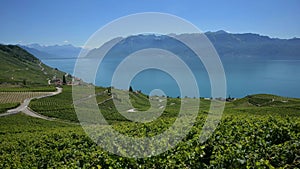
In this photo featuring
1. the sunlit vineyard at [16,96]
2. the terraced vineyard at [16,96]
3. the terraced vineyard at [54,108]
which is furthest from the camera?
the sunlit vineyard at [16,96]

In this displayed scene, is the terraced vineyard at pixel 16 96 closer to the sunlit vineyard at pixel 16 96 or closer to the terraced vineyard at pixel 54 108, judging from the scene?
the sunlit vineyard at pixel 16 96

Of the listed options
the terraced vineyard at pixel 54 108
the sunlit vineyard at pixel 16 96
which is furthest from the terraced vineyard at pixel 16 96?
the terraced vineyard at pixel 54 108

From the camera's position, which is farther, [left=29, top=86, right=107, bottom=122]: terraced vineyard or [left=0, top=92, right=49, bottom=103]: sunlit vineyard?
[left=0, top=92, right=49, bottom=103]: sunlit vineyard

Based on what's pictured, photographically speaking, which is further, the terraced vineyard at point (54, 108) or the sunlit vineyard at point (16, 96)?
the sunlit vineyard at point (16, 96)

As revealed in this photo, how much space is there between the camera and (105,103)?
69125 mm

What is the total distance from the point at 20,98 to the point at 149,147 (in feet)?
229

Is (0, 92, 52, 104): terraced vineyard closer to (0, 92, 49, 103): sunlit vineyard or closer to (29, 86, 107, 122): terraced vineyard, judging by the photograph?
(0, 92, 49, 103): sunlit vineyard

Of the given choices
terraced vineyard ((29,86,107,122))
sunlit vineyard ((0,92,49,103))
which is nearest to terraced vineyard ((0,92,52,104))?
sunlit vineyard ((0,92,49,103))

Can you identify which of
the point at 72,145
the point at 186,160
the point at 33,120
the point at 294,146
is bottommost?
the point at 33,120

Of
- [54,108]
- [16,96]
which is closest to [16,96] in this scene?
[16,96]

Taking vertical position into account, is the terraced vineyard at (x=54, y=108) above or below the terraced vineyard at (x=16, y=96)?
below

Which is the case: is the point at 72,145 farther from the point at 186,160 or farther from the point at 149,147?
the point at 186,160

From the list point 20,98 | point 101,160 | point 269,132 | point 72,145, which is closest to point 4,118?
point 20,98

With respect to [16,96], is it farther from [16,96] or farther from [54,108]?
[54,108]
